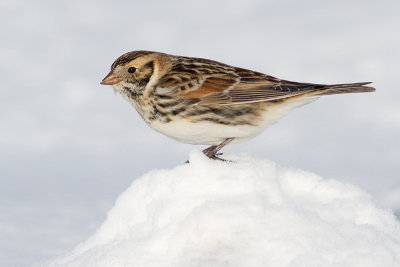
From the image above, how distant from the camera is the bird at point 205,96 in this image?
388 inches

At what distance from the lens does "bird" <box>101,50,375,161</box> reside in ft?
32.3

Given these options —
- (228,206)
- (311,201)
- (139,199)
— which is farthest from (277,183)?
(139,199)

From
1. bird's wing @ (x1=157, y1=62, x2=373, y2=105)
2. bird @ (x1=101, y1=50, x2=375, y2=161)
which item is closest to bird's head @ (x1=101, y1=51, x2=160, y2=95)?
bird @ (x1=101, y1=50, x2=375, y2=161)

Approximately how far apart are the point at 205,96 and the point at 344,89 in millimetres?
2262

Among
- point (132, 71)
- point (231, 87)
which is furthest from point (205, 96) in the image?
point (132, 71)

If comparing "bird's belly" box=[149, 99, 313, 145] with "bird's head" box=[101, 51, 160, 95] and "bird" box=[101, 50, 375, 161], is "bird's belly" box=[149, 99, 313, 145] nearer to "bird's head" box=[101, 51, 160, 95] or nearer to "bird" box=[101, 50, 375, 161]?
"bird" box=[101, 50, 375, 161]

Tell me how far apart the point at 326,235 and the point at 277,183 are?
135 cm

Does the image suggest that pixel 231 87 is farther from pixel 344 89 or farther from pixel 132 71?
pixel 344 89

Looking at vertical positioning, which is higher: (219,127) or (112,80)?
(112,80)

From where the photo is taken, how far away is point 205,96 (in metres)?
10.0

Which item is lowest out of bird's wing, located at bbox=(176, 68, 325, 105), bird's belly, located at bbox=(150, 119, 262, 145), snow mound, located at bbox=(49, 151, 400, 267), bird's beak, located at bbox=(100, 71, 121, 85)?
snow mound, located at bbox=(49, 151, 400, 267)

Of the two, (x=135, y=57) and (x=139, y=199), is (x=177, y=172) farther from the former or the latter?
(x=135, y=57)

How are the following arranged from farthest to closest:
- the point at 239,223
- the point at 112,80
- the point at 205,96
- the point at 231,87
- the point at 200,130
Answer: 1. the point at 112,80
2. the point at 231,87
3. the point at 205,96
4. the point at 200,130
5. the point at 239,223

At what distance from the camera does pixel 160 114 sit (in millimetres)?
9898
